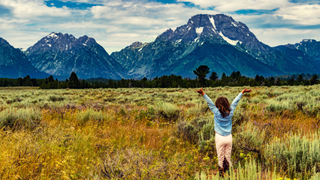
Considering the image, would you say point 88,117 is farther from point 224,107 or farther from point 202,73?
point 202,73

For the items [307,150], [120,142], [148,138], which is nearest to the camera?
[307,150]

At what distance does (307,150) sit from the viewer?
142 inches

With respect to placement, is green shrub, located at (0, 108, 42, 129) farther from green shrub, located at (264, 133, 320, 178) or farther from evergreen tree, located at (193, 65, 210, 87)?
evergreen tree, located at (193, 65, 210, 87)

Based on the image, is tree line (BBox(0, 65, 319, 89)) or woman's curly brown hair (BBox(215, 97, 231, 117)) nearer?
woman's curly brown hair (BBox(215, 97, 231, 117))

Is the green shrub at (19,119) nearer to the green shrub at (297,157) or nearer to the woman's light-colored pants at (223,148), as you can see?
the woman's light-colored pants at (223,148)

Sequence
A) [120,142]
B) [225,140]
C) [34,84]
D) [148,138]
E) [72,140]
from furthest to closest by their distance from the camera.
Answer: [34,84] → [148,138] → [120,142] → [72,140] → [225,140]

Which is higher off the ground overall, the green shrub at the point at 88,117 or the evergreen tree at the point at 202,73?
the evergreen tree at the point at 202,73

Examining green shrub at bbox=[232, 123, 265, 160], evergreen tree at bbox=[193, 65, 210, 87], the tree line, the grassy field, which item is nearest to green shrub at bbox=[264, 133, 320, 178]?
the grassy field

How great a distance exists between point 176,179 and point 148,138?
2.66 meters

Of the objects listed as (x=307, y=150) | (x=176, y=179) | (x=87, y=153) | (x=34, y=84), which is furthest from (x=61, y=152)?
(x=34, y=84)

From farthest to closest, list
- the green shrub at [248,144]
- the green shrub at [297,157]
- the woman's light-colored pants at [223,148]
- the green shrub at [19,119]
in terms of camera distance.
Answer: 1. the green shrub at [19,119]
2. the green shrub at [248,144]
3. the woman's light-colored pants at [223,148]
4. the green shrub at [297,157]

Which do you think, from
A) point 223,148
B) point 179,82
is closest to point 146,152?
point 223,148

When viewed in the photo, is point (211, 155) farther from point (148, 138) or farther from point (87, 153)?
point (87, 153)

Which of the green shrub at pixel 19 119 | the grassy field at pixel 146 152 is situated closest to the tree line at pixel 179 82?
Result: the grassy field at pixel 146 152
